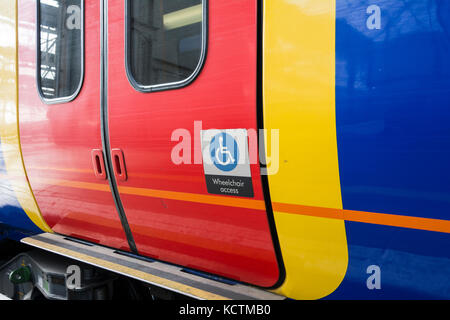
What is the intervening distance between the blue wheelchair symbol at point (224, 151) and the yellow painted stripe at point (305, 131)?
0.62 ft

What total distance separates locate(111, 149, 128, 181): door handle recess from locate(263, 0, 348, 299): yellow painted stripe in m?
0.98

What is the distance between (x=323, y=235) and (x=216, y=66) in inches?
36.2

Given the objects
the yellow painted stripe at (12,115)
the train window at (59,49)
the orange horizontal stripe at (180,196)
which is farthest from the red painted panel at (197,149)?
the yellow painted stripe at (12,115)

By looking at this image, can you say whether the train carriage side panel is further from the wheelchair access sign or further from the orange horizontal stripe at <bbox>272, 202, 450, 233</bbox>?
the wheelchair access sign

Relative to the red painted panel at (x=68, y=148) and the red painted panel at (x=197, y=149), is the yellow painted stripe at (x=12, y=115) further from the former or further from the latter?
the red painted panel at (x=197, y=149)

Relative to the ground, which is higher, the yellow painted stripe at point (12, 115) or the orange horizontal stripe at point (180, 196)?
the yellow painted stripe at point (12, 115)

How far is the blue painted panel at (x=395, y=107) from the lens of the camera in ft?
4.23

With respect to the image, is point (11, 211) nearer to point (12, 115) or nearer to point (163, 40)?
point (12, 115)

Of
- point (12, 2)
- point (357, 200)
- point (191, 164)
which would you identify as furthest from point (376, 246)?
point (12, 2)

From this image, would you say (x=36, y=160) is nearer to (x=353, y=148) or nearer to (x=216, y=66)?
(x=216, y=66)

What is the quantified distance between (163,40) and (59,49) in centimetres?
98

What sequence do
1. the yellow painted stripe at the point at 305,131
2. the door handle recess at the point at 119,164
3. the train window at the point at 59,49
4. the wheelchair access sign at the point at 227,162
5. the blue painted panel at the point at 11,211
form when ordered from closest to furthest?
1. the yellow painted stripe at the point at 305,131
2. the wheelchair access sign at the point at 227,162
3. the door handle recess at the point at 119,164
4. the train window at the point at 59,49
5. the blue painted panel at the point at 11,211

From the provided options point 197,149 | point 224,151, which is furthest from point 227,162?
point 197,149
